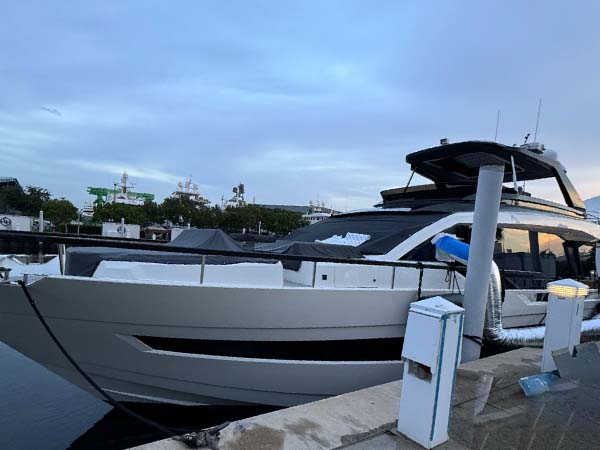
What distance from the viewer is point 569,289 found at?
436 centimetres

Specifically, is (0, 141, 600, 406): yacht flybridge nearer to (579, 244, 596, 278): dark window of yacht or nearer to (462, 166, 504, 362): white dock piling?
(462, 166, 504, 362): white dock piling

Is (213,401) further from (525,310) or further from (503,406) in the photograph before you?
(525,310)

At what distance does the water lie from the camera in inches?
180

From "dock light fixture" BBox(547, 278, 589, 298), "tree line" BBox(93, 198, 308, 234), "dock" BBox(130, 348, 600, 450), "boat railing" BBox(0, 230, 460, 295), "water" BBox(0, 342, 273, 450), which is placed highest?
"tree line" BBox(93, 198, 308, 234)

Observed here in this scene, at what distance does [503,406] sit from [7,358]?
7.41m

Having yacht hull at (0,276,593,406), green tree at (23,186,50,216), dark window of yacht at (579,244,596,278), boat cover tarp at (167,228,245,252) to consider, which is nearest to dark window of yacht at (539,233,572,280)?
dark window of yacht at (579,244,596,278)

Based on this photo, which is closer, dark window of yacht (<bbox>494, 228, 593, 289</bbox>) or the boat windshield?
the boat windshield

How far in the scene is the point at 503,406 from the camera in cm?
351

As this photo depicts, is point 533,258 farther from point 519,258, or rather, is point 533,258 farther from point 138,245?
point 138,245

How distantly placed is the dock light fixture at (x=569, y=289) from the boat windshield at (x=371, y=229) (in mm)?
2183

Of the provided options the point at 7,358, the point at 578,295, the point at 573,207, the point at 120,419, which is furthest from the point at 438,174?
the point at 7,358

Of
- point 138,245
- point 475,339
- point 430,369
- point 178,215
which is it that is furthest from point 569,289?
point 178,215

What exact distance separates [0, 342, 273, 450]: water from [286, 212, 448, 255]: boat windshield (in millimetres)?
2909

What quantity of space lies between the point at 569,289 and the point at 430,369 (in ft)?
8.71
